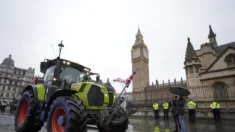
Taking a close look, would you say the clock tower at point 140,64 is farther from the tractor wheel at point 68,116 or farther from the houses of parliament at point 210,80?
the tractor wheel at point 68,116

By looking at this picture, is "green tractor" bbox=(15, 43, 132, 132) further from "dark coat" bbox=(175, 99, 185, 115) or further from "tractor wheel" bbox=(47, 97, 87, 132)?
"dark coat" bbox=(175, 99, 185, 115)

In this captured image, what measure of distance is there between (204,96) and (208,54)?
19.4 metres

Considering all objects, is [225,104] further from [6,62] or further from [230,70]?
[6,62]

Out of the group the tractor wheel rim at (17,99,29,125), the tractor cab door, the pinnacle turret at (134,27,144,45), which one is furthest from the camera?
the pinnacle turret at (134,27,144,45)

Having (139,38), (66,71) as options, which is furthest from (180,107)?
(139,38)

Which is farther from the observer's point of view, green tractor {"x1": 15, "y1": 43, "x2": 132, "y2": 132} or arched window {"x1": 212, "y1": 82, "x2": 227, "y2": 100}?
arched window {"x1": 212, "y1": 82, "x2": 227, "y2": 100}

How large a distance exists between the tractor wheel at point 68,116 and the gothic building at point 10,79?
252 ft

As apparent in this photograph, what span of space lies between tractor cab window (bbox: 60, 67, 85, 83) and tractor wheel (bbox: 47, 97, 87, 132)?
1.56 metres

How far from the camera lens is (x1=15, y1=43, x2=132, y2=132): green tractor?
3.79m

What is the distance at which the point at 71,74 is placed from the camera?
5801 mm

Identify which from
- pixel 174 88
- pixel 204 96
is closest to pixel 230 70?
pixel 204 96

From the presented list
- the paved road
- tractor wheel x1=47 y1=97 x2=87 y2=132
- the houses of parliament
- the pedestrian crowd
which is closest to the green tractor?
tractor wheel x1=47 y1=97 x2=87 y2=132

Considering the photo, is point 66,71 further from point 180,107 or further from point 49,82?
point 180,107

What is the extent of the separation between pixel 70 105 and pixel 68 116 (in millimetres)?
291
